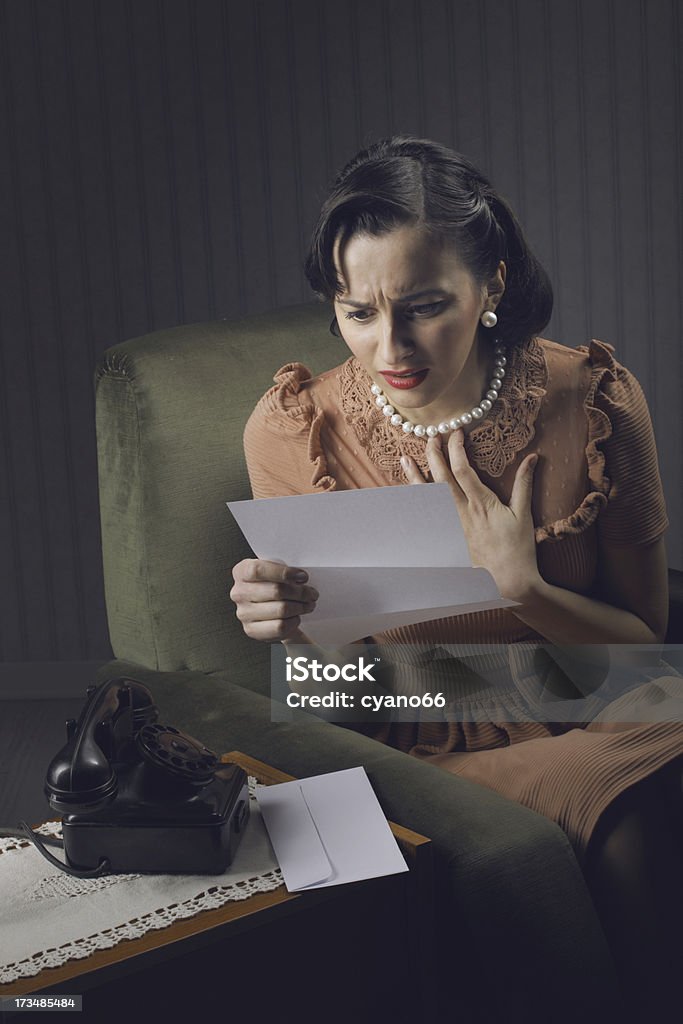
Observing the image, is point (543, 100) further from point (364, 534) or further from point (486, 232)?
point (364, 534)

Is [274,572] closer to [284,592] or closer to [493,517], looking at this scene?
[284,592]

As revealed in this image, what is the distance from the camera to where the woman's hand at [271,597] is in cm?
118

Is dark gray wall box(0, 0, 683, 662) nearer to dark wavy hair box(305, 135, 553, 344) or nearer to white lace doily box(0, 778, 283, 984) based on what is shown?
dark wavy hair box(305, 135, 553, 344)

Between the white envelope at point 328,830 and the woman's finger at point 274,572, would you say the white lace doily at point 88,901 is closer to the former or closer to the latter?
the white envelope at point 328,830

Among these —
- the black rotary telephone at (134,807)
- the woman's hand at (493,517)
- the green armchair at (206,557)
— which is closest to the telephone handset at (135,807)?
the black rotary telephone at (134,807)

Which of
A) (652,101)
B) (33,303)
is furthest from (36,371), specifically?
(652,101)

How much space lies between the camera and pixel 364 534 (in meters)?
1.14

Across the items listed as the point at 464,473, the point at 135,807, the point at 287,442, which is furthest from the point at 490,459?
the point at 135,807

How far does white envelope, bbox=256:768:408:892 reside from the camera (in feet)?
3.36

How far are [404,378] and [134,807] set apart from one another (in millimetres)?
530

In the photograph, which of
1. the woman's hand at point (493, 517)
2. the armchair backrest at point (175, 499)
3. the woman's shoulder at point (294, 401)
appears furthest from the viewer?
the armchair backrest at point (175, 499)

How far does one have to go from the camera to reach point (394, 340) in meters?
1.21

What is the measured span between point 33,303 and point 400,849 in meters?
1.96

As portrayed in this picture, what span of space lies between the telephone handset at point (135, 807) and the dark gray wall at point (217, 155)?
137 centimetres
